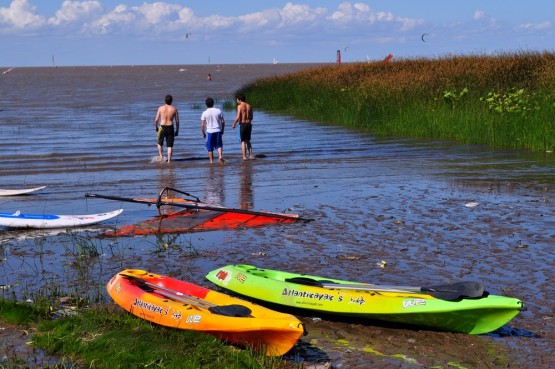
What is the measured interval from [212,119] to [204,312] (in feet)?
46.2

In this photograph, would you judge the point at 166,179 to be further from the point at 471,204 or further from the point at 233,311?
the point at 233,311

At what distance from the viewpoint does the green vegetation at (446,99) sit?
23.8 m

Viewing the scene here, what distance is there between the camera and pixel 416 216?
1355cm

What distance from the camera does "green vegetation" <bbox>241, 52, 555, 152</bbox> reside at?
2378 centimetres

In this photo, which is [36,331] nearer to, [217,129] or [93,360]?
[93,360]

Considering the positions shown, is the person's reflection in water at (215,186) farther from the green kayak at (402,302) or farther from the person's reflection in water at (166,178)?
the green kayak at (402,302)

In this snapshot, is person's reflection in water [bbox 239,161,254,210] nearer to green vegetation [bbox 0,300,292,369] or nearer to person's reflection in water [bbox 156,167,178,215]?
person's reflection in water [bbox 156,167,178,215]

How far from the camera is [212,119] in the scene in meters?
21.2

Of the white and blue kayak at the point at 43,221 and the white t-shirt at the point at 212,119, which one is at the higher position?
the white t-shirt at the point at 212,119

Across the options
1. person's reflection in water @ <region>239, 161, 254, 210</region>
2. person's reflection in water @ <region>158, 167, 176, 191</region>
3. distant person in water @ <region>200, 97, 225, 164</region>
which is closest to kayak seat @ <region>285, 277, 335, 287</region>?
person's reflection in water @ <region>239, 161, 254, 210</region>

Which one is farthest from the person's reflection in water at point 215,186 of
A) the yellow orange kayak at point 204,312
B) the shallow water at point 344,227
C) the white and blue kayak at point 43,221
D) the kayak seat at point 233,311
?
the kayak seat at point 233,311

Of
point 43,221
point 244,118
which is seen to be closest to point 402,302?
point 43,221

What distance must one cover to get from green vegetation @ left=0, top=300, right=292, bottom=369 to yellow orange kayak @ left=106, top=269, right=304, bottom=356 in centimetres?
10

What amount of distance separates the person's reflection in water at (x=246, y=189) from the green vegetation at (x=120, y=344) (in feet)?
22.9
